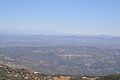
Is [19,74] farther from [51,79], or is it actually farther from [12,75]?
[51,79]

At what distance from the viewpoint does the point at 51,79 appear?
190ft

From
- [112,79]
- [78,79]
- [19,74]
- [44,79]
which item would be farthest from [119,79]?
[19,74]

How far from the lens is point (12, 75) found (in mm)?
54312

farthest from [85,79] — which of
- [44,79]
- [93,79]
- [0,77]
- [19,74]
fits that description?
[0,77]

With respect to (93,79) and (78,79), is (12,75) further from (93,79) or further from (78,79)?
(93,79)

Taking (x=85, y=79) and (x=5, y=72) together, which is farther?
(x=85, y=79)

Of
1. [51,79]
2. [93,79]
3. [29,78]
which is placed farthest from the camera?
[93,79]

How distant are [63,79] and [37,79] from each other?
692 centimetres

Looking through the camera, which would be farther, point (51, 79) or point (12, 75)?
point (51, 79)

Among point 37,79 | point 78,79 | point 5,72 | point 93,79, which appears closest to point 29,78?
point 37,79

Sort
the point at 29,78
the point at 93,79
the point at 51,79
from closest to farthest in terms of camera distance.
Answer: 1. the point at 29,78
2. the point at 51,79
3. the point at 93,79

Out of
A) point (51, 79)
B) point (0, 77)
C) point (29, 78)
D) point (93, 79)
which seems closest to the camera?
point (0, 77)

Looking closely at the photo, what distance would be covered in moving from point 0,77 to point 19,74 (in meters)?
6.88

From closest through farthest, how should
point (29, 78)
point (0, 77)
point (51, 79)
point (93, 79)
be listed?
point (0, 77) → point (29, 78) → point (51, 79) → point (93, 79)
